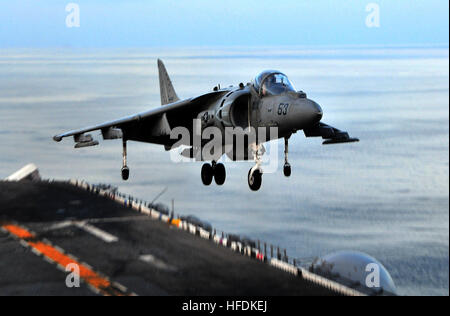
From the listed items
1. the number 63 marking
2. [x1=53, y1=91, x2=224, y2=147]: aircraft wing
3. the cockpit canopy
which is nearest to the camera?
the number 63 marking

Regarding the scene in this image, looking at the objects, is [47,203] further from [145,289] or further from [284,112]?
[284,112]

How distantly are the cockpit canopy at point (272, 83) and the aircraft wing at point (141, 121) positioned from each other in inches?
137

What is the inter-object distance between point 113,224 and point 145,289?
860 inches

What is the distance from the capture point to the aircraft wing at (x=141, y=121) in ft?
109

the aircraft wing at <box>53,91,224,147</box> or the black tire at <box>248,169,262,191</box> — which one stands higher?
the aircraft wing at <box>53,91,224,147</box>

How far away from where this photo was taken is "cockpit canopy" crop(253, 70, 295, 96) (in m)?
29.5

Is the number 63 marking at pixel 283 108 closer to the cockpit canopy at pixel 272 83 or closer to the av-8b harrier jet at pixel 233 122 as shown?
the av-8b harrier jet at pixel 233 122

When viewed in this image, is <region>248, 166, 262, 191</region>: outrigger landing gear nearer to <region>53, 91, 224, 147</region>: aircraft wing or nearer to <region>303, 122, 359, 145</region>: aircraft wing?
<region>303, 122, 359, 145</region>: aircraft wing

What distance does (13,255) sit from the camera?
2926 inches

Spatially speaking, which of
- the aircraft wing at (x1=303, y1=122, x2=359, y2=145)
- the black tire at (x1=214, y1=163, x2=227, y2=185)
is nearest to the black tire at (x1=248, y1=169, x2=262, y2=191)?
the aircraft wing at (x1=303, y1=122, x2=359, y2=145)

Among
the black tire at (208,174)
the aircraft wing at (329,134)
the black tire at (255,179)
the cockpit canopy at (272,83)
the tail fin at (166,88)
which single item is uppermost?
the cockpit canopy at (272,83)

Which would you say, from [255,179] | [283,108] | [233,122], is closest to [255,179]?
[255,179]

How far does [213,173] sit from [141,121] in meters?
4.91

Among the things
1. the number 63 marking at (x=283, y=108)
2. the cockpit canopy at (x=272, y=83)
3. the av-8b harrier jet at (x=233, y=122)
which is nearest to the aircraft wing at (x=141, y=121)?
the av-8b harrier jet at (x=233, y=122)
